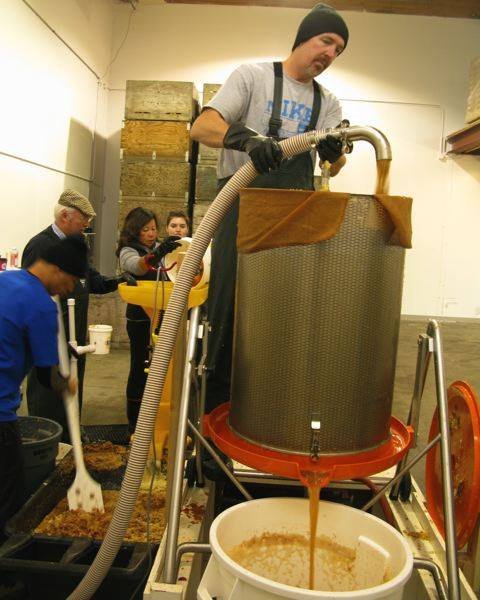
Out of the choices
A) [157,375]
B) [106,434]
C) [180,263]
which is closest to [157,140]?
[106,434]

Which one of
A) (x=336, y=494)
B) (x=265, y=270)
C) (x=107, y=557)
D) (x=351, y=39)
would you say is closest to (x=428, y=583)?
(x=336, y=494)

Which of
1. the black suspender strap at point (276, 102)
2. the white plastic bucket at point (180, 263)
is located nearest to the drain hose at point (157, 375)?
the black suspender strap at point (276, 102)

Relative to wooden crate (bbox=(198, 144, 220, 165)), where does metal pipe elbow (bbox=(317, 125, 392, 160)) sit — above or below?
below

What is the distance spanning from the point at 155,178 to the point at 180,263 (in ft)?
11.5

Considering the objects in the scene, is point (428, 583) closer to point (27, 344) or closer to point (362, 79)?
point (27, 344)

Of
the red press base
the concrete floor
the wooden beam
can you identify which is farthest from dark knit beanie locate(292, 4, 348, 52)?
the wooden beam

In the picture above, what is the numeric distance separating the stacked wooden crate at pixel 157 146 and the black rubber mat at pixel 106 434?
257 cm

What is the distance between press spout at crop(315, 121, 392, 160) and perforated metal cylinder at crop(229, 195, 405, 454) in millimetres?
186

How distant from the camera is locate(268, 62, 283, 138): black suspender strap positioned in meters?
1.82

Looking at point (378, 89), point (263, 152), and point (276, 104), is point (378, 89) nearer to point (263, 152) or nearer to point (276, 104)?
point (276, 104)

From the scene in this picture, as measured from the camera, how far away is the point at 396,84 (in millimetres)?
6379

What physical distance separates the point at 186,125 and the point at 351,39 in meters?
2.52

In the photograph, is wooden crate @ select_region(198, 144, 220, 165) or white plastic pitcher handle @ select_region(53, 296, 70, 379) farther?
wooden crate @ select_region(198, 144, 220, 165)

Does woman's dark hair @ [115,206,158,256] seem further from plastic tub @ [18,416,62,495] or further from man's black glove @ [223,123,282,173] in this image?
man's black glove @ [223,123,282,173]
